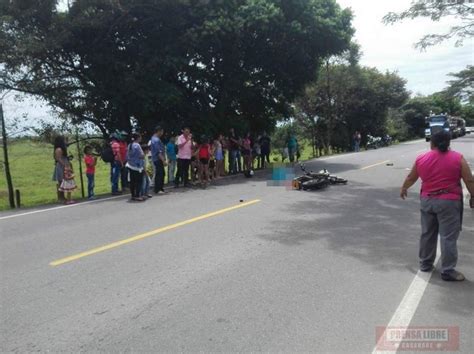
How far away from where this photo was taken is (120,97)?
49.3ft

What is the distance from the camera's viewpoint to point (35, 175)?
96.7 ft

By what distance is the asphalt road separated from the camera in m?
3.86

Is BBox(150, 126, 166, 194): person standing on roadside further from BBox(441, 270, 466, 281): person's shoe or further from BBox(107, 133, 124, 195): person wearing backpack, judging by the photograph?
BBox(441, 270, 466, 281): person's shoe

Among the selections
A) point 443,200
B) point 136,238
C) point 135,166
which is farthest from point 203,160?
point 443,200

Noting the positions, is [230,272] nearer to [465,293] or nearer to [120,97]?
[465,293]

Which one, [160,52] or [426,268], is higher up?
[160,52]

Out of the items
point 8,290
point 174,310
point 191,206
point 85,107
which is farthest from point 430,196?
point 85,107

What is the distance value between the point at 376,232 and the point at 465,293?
2.73 meters

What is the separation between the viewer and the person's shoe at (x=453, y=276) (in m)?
5.15

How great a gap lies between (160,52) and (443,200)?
41.5 ft

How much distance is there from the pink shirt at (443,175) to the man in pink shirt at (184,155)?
28.5ft

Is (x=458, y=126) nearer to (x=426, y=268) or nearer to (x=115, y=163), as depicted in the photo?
(x=115, y=163)

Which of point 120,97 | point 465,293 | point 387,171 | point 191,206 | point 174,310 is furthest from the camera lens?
point 387,171

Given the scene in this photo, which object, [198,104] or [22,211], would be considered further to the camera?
[198,104]
